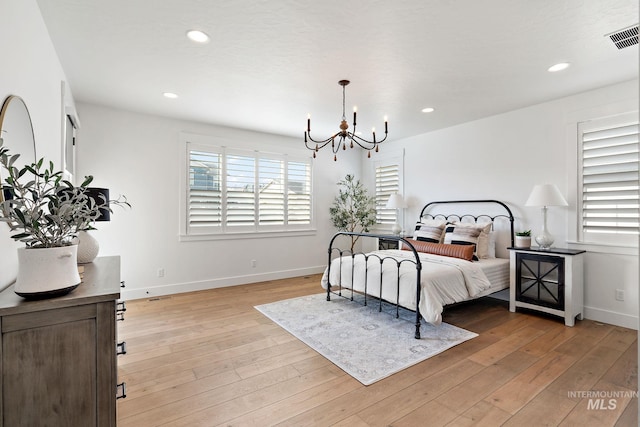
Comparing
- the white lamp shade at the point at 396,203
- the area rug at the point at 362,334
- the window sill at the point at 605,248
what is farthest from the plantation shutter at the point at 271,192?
the window sill at the point at 605,248

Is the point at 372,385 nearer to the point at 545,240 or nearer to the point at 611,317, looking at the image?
the point at 545,240

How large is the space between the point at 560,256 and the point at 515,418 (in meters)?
2.28

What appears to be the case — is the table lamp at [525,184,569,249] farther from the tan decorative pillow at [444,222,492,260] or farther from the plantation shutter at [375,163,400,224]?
the plantation shutter at [375,163,400,224]

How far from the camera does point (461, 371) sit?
237cm

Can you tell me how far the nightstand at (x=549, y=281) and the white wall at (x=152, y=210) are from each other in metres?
3.74

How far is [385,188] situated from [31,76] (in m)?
5.22

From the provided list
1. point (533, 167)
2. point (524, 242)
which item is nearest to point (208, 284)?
point (524, 242)

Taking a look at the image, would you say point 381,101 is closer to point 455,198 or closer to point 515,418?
point 455,198

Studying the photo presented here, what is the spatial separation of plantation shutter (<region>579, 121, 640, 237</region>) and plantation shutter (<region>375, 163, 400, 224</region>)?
2.80m

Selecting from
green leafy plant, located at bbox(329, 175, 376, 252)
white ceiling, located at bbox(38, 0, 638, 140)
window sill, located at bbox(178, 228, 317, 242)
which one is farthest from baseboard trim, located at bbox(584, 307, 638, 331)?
window sill, located at bbox(178, 228, 317, 242)

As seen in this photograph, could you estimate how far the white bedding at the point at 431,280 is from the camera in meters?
3.01

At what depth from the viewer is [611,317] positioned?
11.0ft

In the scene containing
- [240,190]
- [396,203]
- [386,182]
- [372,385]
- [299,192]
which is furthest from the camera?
[386,182]

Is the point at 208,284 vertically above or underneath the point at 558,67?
underneath
